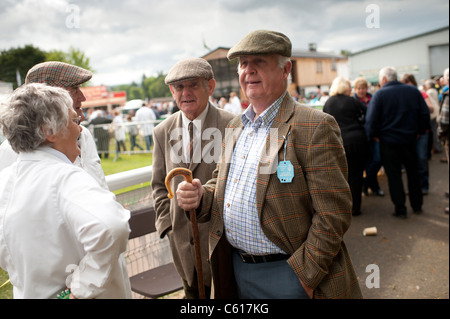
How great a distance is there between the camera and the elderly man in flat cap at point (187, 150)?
8.02 ft

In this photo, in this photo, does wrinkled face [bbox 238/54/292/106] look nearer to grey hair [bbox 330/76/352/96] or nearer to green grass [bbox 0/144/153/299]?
grey hair [bbox 330/76/352/96]

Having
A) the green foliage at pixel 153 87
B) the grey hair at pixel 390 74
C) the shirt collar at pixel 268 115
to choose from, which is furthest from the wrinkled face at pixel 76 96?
the grey hair at pixel 390 74

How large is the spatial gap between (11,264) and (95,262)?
1.33 feet

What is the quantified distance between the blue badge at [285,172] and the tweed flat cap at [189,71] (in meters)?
0.91

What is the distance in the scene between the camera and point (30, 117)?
1.46 meters

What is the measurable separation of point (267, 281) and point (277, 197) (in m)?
0.51

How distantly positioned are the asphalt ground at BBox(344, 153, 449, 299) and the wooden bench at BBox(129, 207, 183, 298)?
1.70 meters

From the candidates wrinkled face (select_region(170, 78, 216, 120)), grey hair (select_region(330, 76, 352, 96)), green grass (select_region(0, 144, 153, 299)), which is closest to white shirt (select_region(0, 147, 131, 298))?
wrinkled face (select_region(170, 78, 216, 120))

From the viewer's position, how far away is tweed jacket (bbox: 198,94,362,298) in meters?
1.81

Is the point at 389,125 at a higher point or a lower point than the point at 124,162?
higher

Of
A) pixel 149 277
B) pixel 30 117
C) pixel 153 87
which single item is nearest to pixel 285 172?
pixel 30 117

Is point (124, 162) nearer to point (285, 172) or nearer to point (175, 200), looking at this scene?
point (175, 200)
